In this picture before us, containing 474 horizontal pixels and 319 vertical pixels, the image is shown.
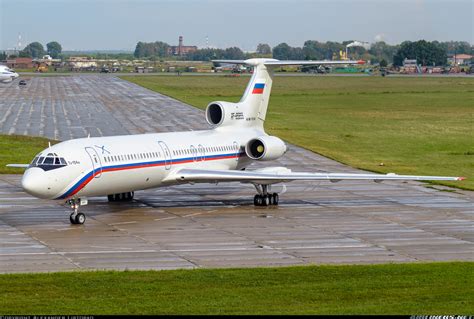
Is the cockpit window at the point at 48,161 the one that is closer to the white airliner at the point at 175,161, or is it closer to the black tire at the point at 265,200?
the white airliner at the point at 175,161

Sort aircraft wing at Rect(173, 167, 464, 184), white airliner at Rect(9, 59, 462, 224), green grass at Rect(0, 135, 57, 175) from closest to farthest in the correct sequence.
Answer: white airliner at Rect(9, 59, 462, 224) < aircraft wing at Rect(173, 167, 464, 184) < green grass at Rect(0, 135, 57, 175)

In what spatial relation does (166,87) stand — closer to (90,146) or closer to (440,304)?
(90,146)

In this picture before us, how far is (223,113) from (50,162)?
11.8 metres

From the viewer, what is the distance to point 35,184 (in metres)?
36.3

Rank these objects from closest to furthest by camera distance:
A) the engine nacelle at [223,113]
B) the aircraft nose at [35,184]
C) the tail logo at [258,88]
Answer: the aircraft nose at [35,184] < the engine nacelle at [223,113] < the tail logo at [258,88]

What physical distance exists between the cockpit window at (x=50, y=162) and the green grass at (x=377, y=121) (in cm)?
2182

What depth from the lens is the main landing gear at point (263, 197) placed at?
43.5 m

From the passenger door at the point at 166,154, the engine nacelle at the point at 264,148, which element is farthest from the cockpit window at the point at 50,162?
the engine nacelle at the point at 264,148

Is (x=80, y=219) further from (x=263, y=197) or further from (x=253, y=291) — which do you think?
(x=253, y=291)

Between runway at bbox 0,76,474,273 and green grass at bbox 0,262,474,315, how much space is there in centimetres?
199

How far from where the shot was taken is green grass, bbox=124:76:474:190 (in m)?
62.9

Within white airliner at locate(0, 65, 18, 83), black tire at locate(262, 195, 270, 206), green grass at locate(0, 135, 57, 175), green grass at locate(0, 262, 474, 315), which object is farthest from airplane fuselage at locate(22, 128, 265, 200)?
white airliner at locate(0, 65, 18, 83)

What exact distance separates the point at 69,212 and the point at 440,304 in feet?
67.7

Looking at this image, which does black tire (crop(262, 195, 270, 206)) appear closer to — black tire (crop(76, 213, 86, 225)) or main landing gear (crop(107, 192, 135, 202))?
main landing gear (crop(107, 192, 135, 202))
